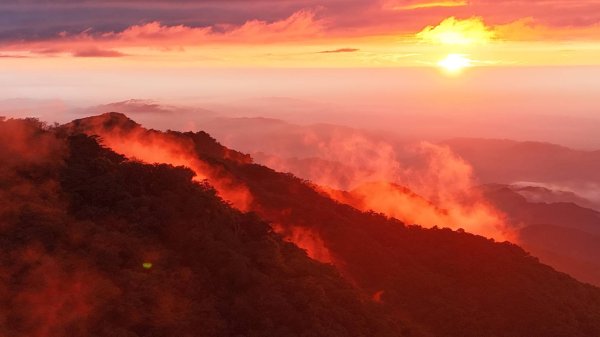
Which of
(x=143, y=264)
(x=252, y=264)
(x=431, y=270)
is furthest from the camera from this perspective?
(x=431, y=270)

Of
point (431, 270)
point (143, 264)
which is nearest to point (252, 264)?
point (143, 264)

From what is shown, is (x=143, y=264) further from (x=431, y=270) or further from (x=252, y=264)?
(x=431, y=270)

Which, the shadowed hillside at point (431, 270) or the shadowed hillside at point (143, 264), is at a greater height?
the shadowed hillside at point (143, 264)

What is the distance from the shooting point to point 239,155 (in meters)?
69.7

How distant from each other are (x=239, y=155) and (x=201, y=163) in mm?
15052

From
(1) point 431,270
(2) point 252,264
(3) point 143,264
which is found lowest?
(1) point 431,270

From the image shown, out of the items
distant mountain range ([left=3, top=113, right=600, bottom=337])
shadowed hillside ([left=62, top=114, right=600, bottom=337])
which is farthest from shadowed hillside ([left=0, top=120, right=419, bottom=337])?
shadowed hillside ([left=62, top=114, right=600, bottom=337])

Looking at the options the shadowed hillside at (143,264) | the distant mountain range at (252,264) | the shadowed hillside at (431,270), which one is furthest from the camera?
the shadowed hillside at (431,270)

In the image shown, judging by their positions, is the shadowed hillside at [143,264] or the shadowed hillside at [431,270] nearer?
the shadowed hillside at [143,264]

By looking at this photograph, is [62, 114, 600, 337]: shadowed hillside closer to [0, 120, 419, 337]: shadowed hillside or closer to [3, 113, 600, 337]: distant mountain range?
[3, 113, 600, 337]: distant mountain range

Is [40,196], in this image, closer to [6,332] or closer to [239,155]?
[6,332]

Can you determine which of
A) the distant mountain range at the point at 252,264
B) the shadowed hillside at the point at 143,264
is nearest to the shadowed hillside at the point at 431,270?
the distant mountain range at the point at 252,264

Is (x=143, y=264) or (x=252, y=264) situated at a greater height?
(x=143, y=264)

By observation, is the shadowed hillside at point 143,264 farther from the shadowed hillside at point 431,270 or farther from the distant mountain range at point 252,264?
the shadowed hillside at point 431,270
